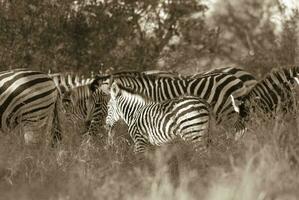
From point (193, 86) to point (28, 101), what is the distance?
271 cm

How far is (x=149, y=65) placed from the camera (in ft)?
52.0

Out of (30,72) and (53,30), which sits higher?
(53,30)

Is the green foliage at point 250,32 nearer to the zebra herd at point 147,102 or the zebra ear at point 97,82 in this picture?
the zebra herd at point 147,102

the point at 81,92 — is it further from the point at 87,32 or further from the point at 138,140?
the point at 138,140

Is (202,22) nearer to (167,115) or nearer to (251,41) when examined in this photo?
(251,41)

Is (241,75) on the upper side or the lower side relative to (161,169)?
upper

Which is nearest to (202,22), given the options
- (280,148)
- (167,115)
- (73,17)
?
(73,17)

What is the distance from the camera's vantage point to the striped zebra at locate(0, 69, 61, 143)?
32.5ft

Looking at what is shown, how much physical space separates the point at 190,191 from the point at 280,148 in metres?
1.37

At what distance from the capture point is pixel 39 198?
5934 mm

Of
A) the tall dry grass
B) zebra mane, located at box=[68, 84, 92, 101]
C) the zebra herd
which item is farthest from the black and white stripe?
the tall dry grass

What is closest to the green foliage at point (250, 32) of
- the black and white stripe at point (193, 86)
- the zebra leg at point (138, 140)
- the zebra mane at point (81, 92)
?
the black and white stripe at point (193, 86)

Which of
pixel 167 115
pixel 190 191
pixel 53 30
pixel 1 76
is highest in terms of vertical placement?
pixel 53 30

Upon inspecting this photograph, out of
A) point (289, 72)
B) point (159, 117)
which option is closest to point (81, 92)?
point (289, 72)
